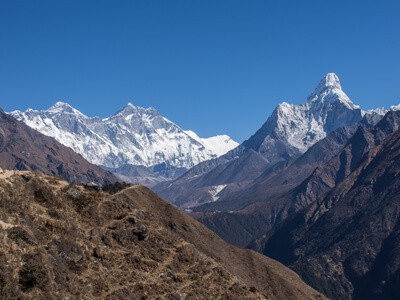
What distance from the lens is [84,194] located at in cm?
14138

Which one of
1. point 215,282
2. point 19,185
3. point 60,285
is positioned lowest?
point 60,285

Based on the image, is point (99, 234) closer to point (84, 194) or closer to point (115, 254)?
point (115, 254)

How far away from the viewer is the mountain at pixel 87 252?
95.2 m

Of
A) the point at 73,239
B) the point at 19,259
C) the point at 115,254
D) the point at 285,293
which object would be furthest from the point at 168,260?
the point at 285,293

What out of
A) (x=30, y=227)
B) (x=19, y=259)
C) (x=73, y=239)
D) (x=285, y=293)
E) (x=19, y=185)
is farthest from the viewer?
(x=285, y=293)

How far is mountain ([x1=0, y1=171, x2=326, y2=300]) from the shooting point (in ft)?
312

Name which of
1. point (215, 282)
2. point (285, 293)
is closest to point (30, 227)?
point (215, 282)

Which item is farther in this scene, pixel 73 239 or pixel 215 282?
pixel 215 282

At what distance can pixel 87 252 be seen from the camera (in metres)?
115

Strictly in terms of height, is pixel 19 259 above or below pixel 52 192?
below

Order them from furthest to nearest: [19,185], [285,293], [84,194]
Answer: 1. [285,293]
2. [84,194]
3. [19,185]

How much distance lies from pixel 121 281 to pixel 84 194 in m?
35.8

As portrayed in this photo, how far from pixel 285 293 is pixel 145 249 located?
81948 mm

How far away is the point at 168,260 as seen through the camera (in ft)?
424
